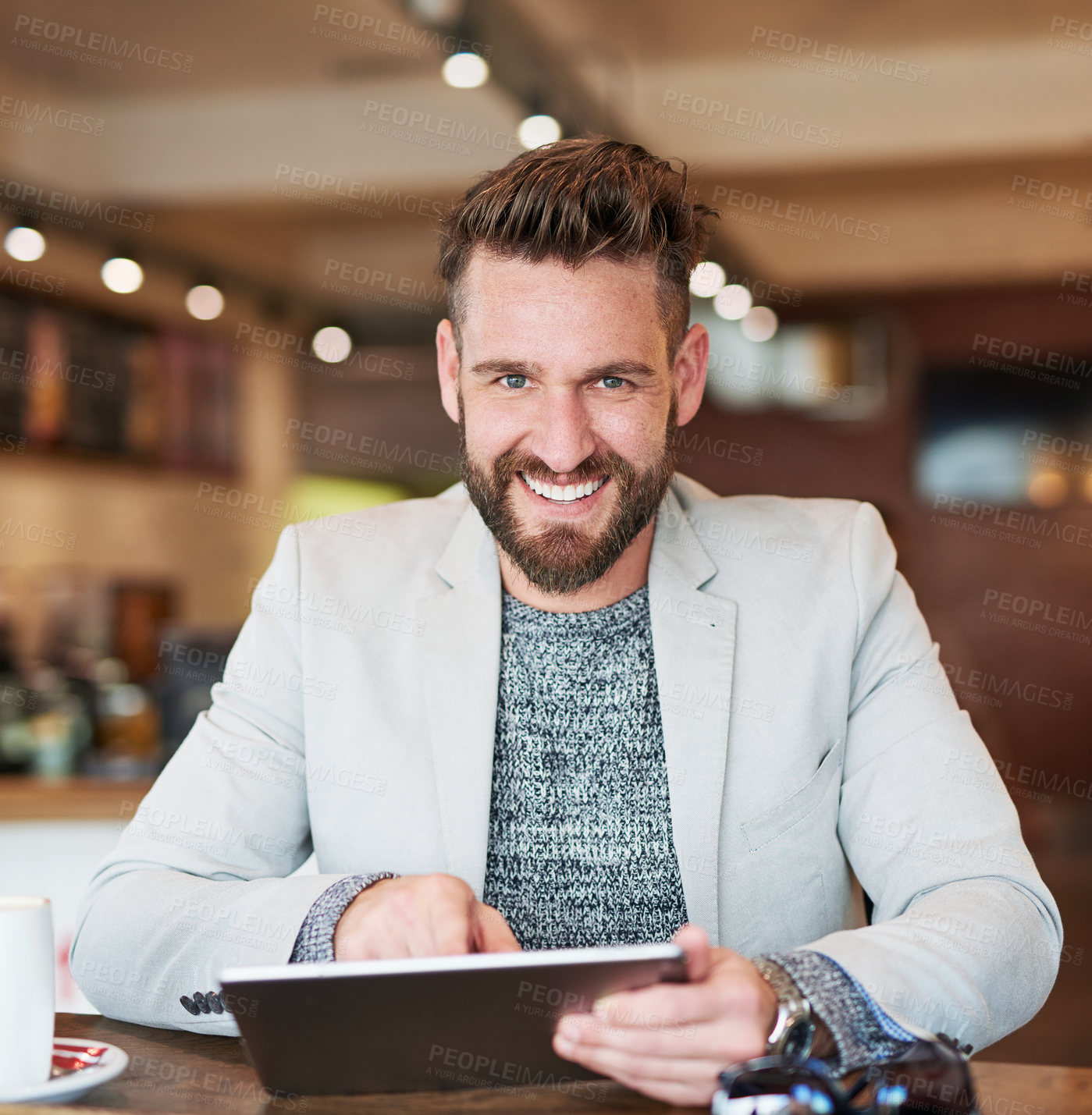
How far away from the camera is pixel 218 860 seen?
1428mm

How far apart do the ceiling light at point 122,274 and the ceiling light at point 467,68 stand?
2128 mm

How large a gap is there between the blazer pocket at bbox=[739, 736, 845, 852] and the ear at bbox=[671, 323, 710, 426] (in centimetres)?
48

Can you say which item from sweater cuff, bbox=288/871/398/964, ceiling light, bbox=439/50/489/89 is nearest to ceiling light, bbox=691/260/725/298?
ceiling light, bbox=439/50/489/89

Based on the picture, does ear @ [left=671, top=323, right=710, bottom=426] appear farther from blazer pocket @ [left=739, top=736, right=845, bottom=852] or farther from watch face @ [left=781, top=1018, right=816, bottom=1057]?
watch face @ [left=781, top=1018, right=816, bottom=1057]

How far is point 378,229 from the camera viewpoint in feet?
21.2

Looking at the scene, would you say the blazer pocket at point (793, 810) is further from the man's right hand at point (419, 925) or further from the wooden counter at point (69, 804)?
the wooden counter at point (69, 804)

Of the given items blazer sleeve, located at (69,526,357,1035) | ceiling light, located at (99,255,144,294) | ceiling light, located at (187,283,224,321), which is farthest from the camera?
ceiling light, located at (187,283,224,321)

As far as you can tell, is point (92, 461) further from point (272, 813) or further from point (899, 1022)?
point (899, 1022)

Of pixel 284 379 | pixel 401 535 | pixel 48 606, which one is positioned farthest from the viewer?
pixel 284 379

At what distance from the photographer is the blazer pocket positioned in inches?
57.4

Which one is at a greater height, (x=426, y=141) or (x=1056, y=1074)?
(x=426, y=141)

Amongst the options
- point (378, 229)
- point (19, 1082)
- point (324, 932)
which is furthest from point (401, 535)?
point (378, 229)

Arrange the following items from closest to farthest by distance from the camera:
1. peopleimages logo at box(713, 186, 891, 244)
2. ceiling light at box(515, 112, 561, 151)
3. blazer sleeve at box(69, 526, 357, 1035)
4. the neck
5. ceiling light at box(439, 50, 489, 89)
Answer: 1. blazer sleeve at box(69, 526, 357, 1035)
2. the neck
3. ceiling light at box(439, 50, 489, 89)
4. ceiling light at box(515, 112, 561, 151)
5. peopleimages logo at box(713, 186, 891, 244)

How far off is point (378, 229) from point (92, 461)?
2.07 m
